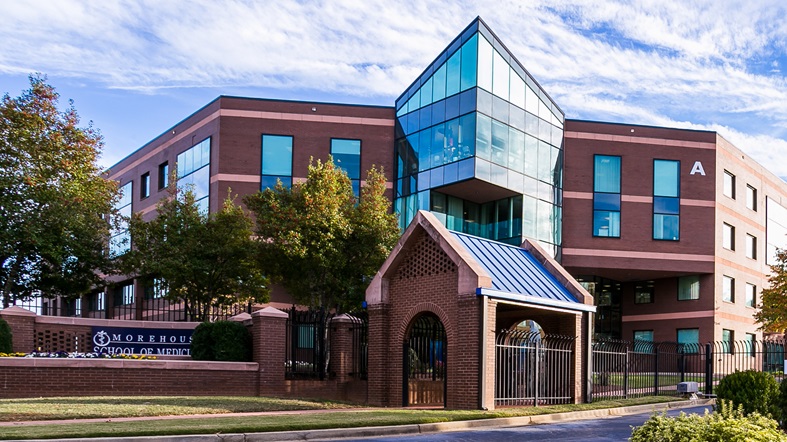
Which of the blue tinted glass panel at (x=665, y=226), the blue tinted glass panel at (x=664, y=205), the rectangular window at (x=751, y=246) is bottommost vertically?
the rectangular window at (x=751, y=246)

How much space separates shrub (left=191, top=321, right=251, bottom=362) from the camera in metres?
23.0

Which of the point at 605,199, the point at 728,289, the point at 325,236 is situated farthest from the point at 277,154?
the point at 728,289

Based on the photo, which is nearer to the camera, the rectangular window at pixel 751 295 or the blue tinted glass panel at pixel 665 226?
the blue tinted glass panel at pixel 665 226

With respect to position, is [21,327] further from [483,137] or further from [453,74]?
[453,74]

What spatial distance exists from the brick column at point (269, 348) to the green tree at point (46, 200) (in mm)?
10863

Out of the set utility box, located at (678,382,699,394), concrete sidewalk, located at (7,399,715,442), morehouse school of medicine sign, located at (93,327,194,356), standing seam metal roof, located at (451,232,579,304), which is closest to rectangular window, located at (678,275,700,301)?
utility box, located at (678,382,699,394)

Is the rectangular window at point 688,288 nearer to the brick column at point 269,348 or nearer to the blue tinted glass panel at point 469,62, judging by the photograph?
the blue tinted glass panel at point 469,62

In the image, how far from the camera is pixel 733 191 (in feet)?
164

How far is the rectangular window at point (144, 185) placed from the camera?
50500 millimetres

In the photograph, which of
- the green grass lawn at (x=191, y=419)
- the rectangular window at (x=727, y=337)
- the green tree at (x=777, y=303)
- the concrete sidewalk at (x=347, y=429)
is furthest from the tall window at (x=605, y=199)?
the concrete sidewalk at (x=347, y=429)

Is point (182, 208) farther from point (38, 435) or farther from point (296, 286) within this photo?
point (38, 435)

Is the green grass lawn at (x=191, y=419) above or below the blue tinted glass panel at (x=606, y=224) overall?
below

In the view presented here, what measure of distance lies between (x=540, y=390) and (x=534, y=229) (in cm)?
2139

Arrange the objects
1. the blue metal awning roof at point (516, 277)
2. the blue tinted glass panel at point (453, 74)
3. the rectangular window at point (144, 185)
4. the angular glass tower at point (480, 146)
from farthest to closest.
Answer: the rectangular window at point (144, 185) → the blue tinted glass panel at point (453, 74) → the angular glass tower at point (480, 146) → the blue metal awning roof at point (516, 277)
